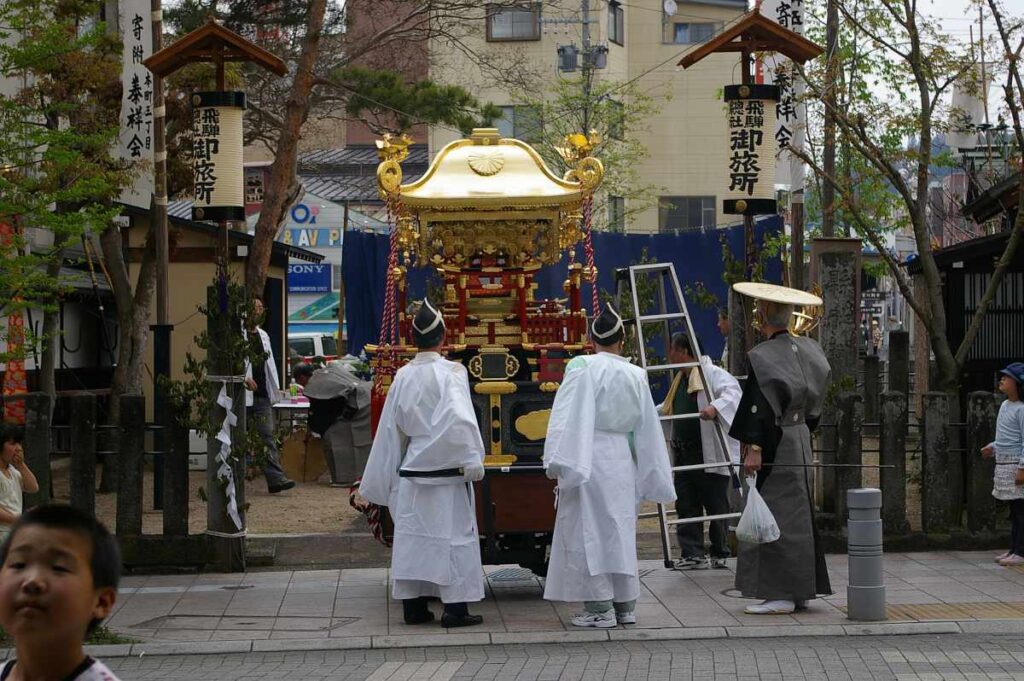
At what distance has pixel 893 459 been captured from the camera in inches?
453

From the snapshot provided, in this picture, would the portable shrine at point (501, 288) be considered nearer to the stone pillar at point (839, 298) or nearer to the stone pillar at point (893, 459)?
the stone pillar at point (893, 459)

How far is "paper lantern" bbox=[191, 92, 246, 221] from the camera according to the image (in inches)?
448

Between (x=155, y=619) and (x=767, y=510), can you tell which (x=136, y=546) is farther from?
(x=767, y=510)

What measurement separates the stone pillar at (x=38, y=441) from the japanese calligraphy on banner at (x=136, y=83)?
4928mm

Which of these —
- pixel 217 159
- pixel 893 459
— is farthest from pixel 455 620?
pixel 217 159

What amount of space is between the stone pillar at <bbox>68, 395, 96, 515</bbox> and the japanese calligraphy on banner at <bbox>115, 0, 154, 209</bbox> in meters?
4.88

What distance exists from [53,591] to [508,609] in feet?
23.0

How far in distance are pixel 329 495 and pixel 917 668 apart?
372 inches

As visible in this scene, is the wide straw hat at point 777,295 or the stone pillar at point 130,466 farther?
the stone pillar at point 130,466

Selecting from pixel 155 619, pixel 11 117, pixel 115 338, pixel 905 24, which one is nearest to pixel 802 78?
pixel 905 24

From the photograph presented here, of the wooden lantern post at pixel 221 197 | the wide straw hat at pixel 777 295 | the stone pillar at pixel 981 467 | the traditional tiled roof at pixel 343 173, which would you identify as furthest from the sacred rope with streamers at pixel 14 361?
the traditional tiled roof at pixel 343 173

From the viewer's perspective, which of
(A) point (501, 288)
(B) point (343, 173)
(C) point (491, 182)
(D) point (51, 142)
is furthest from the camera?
(B) point (343, 173)

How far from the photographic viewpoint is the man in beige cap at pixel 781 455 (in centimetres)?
916

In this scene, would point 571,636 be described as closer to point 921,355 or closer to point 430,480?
point 430,480
